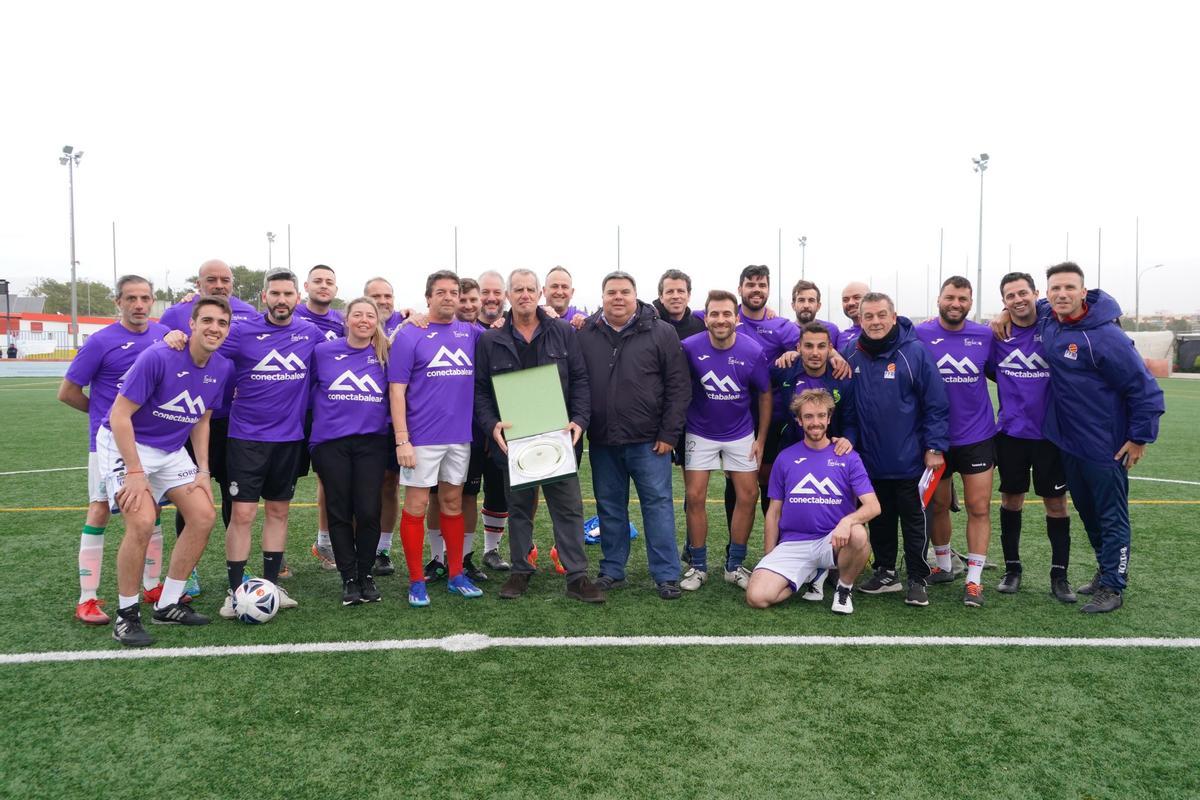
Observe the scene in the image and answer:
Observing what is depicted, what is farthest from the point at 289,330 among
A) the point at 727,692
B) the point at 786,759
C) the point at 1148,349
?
the point at 1148,349

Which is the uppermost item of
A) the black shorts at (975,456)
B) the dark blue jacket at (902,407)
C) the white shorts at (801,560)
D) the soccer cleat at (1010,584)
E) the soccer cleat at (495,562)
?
the dark blue jacket at (902,407)

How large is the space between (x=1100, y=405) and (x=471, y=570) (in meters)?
4.18

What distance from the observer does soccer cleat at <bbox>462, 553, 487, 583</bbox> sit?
5.53m

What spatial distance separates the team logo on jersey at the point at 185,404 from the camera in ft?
14.2

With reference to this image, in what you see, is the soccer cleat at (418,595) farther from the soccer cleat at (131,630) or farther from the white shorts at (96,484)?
the white shorts at (96,484)

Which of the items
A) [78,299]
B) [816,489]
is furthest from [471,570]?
[78,299]

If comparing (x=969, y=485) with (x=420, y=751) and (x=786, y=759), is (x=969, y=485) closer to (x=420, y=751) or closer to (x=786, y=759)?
(x=786, y=759)

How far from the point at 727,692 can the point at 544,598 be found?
1.69m

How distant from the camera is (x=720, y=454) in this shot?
5.46m

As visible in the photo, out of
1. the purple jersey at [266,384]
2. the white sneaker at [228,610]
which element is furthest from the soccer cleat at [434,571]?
the purple jersey at [266,384]

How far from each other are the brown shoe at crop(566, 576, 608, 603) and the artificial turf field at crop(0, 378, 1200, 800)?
0.15 meters

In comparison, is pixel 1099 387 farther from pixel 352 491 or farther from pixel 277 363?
pixel 277 363

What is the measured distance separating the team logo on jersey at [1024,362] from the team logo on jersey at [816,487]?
1.44m

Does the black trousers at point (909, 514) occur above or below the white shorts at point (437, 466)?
below
